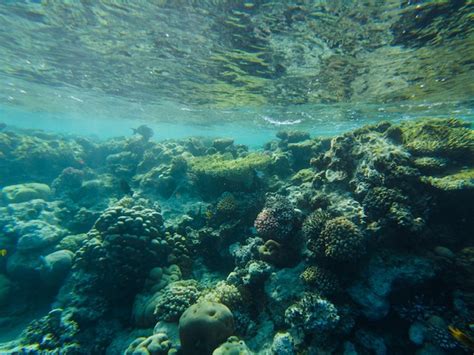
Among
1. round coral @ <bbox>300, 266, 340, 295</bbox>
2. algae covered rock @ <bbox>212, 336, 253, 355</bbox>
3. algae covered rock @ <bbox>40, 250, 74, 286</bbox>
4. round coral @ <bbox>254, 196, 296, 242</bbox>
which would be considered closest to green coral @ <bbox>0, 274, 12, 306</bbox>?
algae covered rock @ <bbox>40, 250, 74, 286</bbox>

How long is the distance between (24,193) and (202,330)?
12.8 meters

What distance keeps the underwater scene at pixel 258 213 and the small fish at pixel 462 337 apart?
142 mm

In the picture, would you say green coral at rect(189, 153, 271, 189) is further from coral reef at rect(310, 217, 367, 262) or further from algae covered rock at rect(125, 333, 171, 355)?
algae covered rock at rect(125, 333, 171, 355)

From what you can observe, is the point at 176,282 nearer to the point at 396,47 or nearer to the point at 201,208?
the point at 201,208

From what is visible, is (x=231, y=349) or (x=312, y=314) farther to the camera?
(x=312, y=314)

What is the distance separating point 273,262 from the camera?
6.53 m

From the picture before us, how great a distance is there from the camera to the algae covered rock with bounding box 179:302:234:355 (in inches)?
190

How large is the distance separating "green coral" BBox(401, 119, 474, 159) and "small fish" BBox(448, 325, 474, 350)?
4.69 metres

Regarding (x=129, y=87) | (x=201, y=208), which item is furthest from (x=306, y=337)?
(x=129, y=87)

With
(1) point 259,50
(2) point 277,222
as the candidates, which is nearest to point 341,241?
(2) point 277,222

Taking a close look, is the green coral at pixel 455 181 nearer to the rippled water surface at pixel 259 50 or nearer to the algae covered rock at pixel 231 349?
the rippled water surface at pixel 259 50

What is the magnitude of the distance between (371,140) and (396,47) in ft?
18.9

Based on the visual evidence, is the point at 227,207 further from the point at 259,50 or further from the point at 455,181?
the point at 259,50

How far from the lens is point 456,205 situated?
20.2 ft
